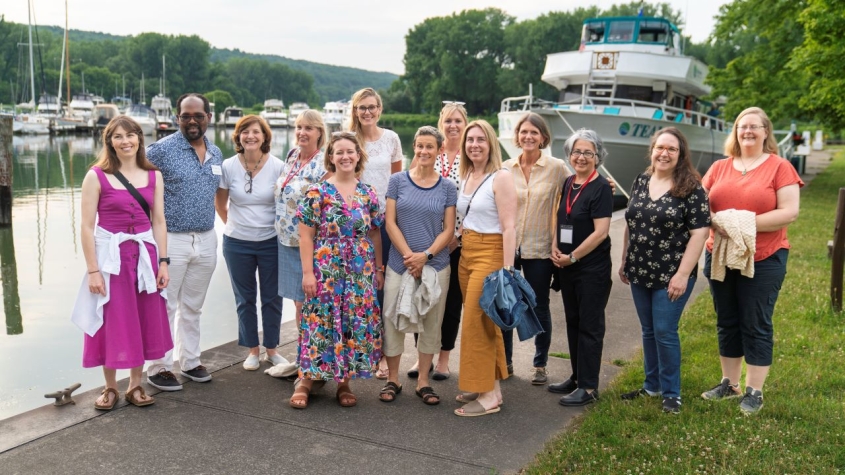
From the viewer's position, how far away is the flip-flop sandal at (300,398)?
15.5ft

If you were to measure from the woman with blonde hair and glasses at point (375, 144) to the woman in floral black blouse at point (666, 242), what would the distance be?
180cm

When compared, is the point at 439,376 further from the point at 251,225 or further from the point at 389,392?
the point at 251,225

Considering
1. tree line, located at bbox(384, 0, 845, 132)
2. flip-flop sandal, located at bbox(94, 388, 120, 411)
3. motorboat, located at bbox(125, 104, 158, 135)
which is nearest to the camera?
flip-flop sandal, located at bbox(94, 388, 120, 411)

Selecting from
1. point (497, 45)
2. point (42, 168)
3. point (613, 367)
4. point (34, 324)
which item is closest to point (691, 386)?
point (613, 367)

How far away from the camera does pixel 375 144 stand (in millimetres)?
5484

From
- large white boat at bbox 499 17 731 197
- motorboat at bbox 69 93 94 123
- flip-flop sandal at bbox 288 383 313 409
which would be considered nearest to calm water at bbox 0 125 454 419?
flip-flop sandal at bbox 288 383 313 409

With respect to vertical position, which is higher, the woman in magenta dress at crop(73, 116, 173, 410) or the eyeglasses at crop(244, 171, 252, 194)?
the eyeglasses at crop(244, 171, 252, 194)

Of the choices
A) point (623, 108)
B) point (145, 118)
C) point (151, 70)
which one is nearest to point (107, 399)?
point (623, 108)

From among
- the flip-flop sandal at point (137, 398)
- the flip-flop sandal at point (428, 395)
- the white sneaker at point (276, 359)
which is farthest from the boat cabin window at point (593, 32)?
the flip-flop sandal at point (137, 398)

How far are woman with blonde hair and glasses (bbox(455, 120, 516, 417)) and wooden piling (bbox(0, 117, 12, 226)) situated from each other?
39.5ft

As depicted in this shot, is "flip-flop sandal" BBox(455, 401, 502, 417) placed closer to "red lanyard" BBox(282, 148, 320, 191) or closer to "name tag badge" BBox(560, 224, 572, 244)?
"name tag badge" BBox(560, 224, 572, 244)

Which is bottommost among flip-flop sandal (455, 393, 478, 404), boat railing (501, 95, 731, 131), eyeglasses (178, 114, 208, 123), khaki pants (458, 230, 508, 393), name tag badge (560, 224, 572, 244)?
flip-flop sandal (455, 393, 478, 404)

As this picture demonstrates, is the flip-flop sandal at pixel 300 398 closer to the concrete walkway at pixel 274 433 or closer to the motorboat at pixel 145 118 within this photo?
the concrete walkway at pixel 274 433

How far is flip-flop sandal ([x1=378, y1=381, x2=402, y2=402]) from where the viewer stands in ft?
16.1
